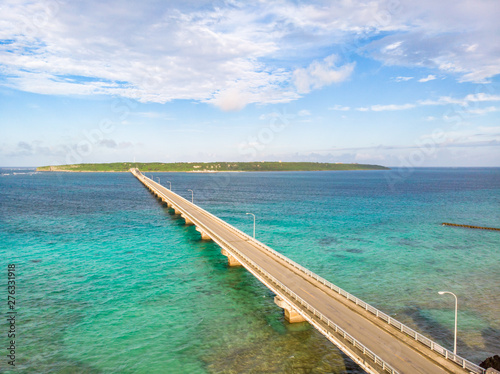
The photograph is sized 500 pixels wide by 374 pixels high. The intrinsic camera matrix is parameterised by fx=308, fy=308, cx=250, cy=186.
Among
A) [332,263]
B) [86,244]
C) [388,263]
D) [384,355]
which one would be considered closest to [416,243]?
[388,263]

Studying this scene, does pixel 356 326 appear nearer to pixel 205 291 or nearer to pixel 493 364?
pixel 493 364

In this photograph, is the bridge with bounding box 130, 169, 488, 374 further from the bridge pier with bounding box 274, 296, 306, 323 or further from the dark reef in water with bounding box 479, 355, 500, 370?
the dark reef in water with bounding box 479, 355, 500, 370

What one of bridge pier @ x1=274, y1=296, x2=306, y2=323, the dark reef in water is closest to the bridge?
bridge pier @ x1=274, y1=296, x2=306, y2=323

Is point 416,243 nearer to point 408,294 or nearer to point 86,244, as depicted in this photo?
point 408,294

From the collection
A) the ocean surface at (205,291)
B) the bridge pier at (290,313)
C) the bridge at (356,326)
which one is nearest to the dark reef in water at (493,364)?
the bridge at (356,326)

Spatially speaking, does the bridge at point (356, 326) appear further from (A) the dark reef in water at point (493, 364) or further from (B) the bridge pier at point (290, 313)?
(A) the dark reef in water at point (493, 364)

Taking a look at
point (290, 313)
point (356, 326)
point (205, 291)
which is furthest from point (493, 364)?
point (205, 291)
